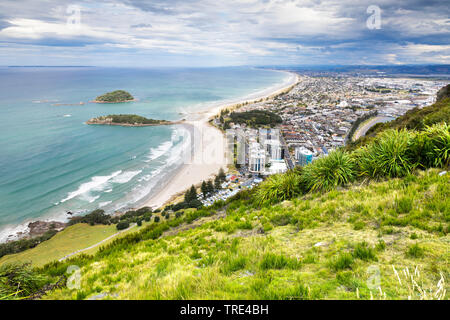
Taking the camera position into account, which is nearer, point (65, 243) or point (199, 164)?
point (65, 243)

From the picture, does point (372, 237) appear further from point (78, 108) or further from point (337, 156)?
point (78, 108)

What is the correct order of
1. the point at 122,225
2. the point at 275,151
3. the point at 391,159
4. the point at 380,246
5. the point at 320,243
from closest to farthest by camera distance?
the point at 380,246 < the point at 320,243 < the point at 391,159 < the point at 122,225 < the point at 275,151

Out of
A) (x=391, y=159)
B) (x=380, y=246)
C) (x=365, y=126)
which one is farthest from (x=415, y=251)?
(x=365, y=126)

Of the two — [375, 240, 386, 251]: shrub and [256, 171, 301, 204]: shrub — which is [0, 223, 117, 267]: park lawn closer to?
[256, 171, 301, 204]: shrub

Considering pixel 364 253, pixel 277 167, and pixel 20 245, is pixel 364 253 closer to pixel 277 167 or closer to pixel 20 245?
pixel 20 245

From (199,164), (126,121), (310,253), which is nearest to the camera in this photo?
(310,253)

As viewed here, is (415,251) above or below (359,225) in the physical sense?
above

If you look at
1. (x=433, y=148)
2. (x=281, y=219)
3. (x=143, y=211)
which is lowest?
(x=143, y=211)
